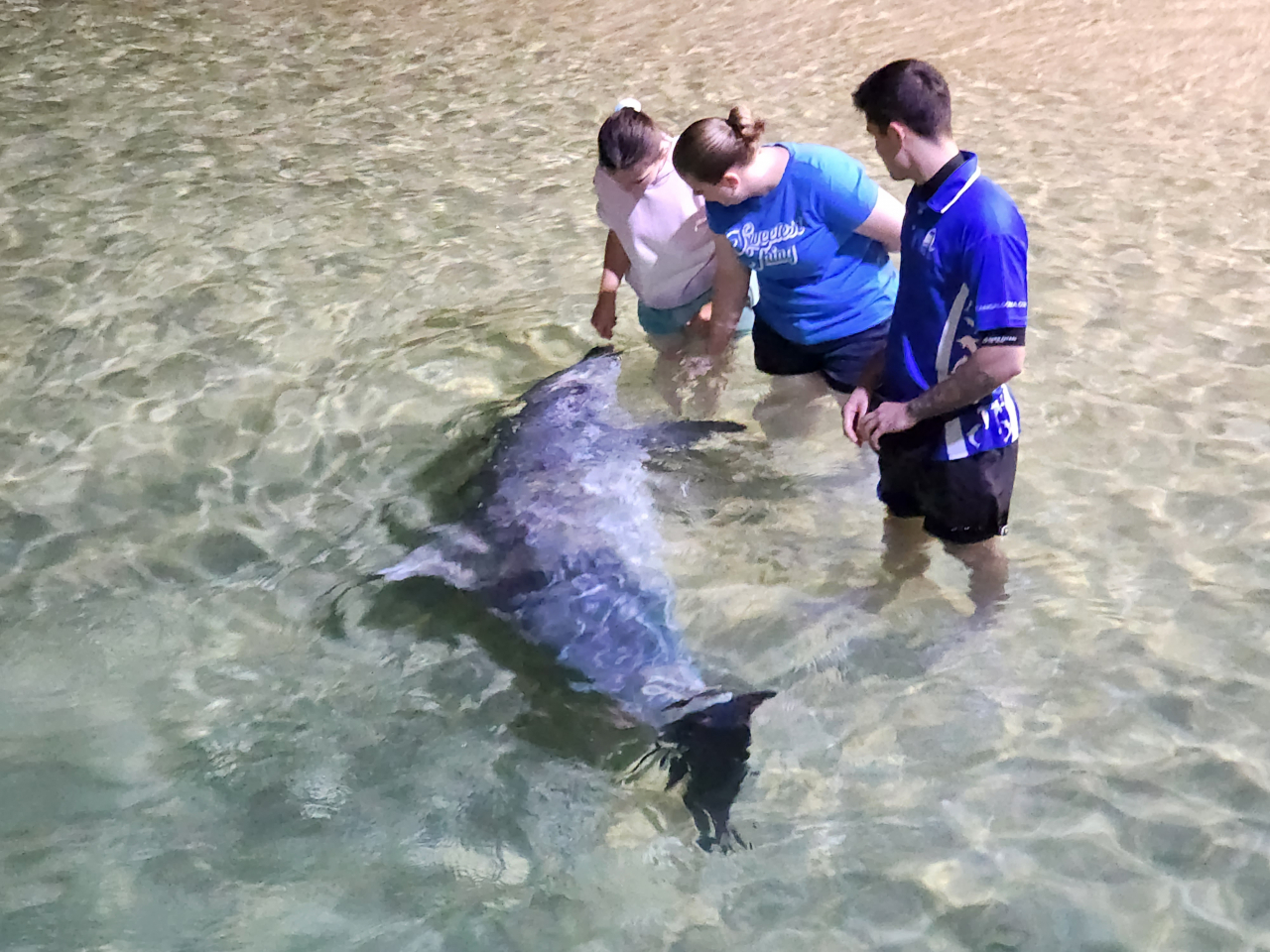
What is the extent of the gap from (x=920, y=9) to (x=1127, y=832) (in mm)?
11242

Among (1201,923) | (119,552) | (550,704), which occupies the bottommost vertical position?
(1201,923)

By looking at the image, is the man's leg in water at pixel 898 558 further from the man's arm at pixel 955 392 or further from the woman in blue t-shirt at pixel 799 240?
the man's arm at pixel 955 392

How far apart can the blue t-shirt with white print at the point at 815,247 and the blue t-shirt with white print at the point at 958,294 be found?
0.67 meters

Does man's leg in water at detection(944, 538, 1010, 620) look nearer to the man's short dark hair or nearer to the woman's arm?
the woman's arm

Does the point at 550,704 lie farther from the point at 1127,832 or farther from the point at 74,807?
the point at 1127,832

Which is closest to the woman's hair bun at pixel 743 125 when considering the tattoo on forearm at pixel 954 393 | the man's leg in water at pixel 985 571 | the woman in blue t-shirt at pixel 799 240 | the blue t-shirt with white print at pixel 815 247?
the woman in blue t-shirt at pixel 799 240

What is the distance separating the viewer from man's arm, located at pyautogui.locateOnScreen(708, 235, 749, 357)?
→ 161 inches

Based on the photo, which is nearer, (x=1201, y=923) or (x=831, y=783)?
(x=1201, y=923)

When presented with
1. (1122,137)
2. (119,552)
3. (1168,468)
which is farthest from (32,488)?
(1122,137)

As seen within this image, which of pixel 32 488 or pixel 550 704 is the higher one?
pixel 32 488

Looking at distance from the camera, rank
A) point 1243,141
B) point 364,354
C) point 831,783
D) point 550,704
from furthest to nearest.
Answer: point 1243,141
point 364,354
point 550,704
point 831,783

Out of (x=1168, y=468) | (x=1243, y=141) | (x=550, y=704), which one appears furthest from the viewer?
(x=1243, y=141)

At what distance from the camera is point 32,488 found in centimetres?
464

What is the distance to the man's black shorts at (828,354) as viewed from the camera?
407 cm
